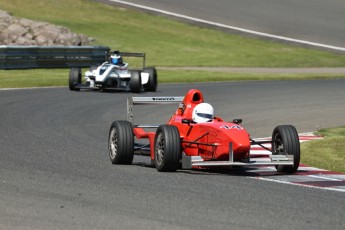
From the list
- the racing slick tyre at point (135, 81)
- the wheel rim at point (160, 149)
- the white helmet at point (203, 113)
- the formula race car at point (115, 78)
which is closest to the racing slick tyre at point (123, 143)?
the wheel rim at point (160, 149)

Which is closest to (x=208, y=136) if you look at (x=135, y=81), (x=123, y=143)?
(x=123, y=143)

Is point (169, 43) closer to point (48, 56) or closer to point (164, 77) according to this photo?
point (164, 77)

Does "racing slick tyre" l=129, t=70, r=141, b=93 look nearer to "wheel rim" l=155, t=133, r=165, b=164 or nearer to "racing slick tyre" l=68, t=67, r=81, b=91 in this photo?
"racing slick tyre" l=68, t=67, r=81, b=91

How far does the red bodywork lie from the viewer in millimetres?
12156

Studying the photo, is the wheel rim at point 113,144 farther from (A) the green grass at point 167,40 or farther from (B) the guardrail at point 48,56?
(A) the green grass at point 167,40

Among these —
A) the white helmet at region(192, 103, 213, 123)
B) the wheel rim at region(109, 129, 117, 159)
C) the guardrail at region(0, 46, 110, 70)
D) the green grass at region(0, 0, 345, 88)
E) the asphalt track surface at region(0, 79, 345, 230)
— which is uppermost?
the green grass at region(0, 0, 345, 88)

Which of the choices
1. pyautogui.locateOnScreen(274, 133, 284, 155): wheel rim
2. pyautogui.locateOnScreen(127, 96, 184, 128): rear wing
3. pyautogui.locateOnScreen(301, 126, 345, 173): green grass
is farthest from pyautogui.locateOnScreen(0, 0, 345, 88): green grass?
pyautogui.locateOnScreen(274, 133, 284, 155): wheel rim

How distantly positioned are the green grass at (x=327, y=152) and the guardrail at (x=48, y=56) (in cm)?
1650

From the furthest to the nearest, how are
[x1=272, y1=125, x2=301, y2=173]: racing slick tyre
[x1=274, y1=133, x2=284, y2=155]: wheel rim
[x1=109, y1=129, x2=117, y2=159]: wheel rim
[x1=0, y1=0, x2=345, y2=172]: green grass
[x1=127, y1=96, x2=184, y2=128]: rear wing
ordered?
Result: 1. [x1=0, y1=0, x2=345, y2=172]: green grass
2. [x1=127, y1=96, x2=184, y2=128]: rear wing
3. [x1=109, y1=129, x2=117, y2=159]: wheel rim
4. [x1=274, y1=133, x2=284, y2=155]: wheel rim
5. [x1=272, y1=125, x2=301, y2=173]: racing slick tyre

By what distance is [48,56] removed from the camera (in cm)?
3438

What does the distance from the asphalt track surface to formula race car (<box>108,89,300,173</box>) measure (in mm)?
184

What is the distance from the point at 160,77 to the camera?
33.8m

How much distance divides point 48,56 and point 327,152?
20.2 m

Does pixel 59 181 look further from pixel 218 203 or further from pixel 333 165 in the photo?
pixel 333 165
